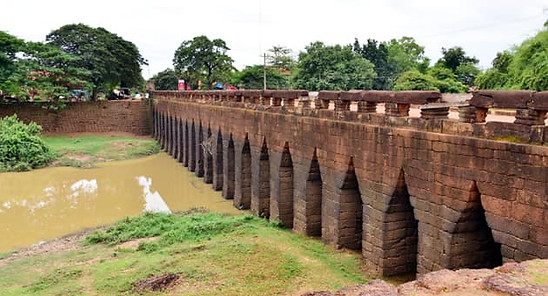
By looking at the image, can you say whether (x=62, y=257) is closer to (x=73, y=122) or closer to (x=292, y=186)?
(x=292, y=186)

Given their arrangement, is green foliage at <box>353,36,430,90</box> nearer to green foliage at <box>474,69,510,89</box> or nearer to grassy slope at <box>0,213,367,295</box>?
green foliage at <box>474,69,510,89</box>

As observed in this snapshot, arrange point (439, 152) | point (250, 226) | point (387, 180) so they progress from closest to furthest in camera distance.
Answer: point (439, 152) < point (387, 180) < point (250, 226)

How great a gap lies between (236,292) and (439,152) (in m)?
4.14

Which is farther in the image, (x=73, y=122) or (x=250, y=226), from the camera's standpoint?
(x=73, y=122)

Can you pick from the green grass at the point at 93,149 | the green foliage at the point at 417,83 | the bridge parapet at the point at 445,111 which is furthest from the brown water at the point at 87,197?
the green foliage at the point at 417,83

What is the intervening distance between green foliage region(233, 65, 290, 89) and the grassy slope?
3974cm

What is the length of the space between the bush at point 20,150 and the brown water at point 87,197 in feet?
3.30

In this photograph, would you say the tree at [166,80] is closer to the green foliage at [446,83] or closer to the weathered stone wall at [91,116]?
the weathered stone wall at [91,116]

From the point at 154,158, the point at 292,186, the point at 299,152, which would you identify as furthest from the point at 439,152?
the point at 154,158

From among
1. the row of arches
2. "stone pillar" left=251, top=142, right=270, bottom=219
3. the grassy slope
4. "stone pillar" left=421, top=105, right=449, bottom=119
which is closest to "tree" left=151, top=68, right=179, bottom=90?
the row of arches

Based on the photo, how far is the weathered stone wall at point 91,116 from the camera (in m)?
36.6

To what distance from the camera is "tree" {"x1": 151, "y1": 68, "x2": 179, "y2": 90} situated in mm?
61969

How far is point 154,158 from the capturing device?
31625mm

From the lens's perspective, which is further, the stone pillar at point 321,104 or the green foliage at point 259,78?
the green foliage at point 259,78
